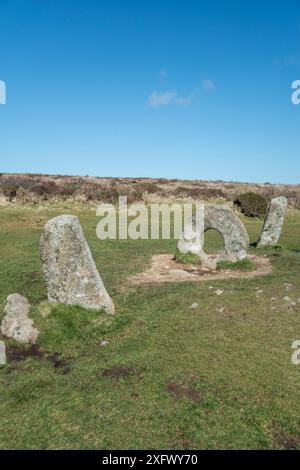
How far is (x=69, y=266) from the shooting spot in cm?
1174

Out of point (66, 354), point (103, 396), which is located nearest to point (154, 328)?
point (66, 354)

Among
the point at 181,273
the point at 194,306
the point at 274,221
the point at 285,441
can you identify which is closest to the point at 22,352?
the point at 194,306

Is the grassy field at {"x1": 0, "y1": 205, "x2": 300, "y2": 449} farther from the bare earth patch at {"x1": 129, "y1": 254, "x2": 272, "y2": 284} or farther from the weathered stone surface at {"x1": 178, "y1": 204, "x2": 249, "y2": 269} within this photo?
the weathered stone surface at {"x1": 178, "y1": 204, "x2": 249, "y2": 269}

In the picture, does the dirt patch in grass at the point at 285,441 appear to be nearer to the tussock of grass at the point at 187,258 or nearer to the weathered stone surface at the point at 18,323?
the weathered stone surface at the point at 18,323

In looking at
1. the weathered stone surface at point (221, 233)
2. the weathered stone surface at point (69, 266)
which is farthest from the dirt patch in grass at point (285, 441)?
the weathered stone surface at point (221, 233)

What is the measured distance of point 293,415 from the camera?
7555 millimetres

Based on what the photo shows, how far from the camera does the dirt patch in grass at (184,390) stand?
8.04 metres

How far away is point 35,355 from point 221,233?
36.4ft

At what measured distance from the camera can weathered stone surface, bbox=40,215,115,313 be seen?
11609mm

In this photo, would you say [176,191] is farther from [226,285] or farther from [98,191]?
[226,285]

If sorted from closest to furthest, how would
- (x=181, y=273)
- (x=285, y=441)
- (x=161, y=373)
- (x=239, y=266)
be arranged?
(x=285, y=441) → (x=161, y=373) → (x=181, y=273) → (x=239, y=266)

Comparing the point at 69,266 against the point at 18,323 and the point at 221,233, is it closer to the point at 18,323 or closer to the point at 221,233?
the point at 18,323

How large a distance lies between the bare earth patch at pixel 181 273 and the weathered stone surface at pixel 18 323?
4941 millimetres

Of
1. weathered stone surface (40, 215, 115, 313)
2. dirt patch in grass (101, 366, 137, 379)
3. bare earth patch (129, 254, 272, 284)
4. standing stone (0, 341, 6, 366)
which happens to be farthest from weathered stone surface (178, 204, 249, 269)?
standing stone (0, 341, 6, 366)
